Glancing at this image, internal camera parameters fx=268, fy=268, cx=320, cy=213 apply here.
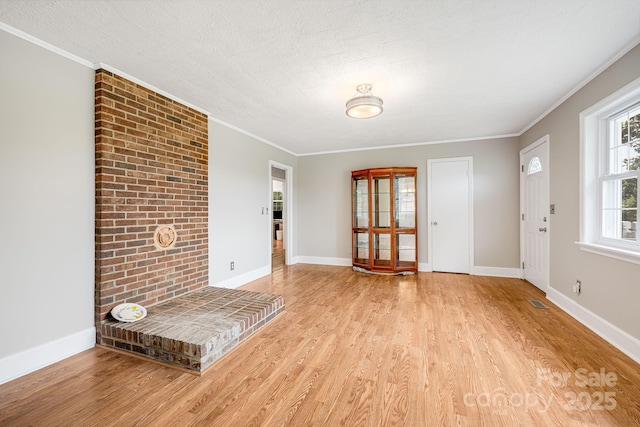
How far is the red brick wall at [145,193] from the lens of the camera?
232 centimetres

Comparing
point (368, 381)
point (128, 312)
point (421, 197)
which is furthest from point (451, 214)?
point (128, 312)

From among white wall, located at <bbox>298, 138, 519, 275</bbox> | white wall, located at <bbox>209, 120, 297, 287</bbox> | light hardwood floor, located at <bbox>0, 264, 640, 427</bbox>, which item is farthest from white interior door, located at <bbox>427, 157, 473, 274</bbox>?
white wall, located at <bbox>209, 120, 297, 287</bbox>

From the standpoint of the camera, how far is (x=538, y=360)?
6.63 feet

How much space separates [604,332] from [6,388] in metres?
4.56

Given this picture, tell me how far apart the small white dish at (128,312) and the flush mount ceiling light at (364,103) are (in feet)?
9.15

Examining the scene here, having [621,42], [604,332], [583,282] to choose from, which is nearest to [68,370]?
[604,332]

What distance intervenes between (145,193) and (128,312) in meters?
1.11

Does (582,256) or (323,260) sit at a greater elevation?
(582,256)

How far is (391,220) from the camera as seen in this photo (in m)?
4.85

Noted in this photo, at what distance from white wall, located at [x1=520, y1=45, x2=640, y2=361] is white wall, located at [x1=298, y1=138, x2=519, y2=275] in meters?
0.92

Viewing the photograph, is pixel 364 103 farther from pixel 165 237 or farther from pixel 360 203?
pixel 360 203

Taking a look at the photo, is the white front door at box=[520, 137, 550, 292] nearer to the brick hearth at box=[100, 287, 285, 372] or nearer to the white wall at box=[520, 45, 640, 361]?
the white wall at box=[520, 45, 640, 361]

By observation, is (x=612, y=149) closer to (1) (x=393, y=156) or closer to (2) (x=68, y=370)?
(1) (x=393, y=156)

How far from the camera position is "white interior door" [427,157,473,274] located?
4727 mm
